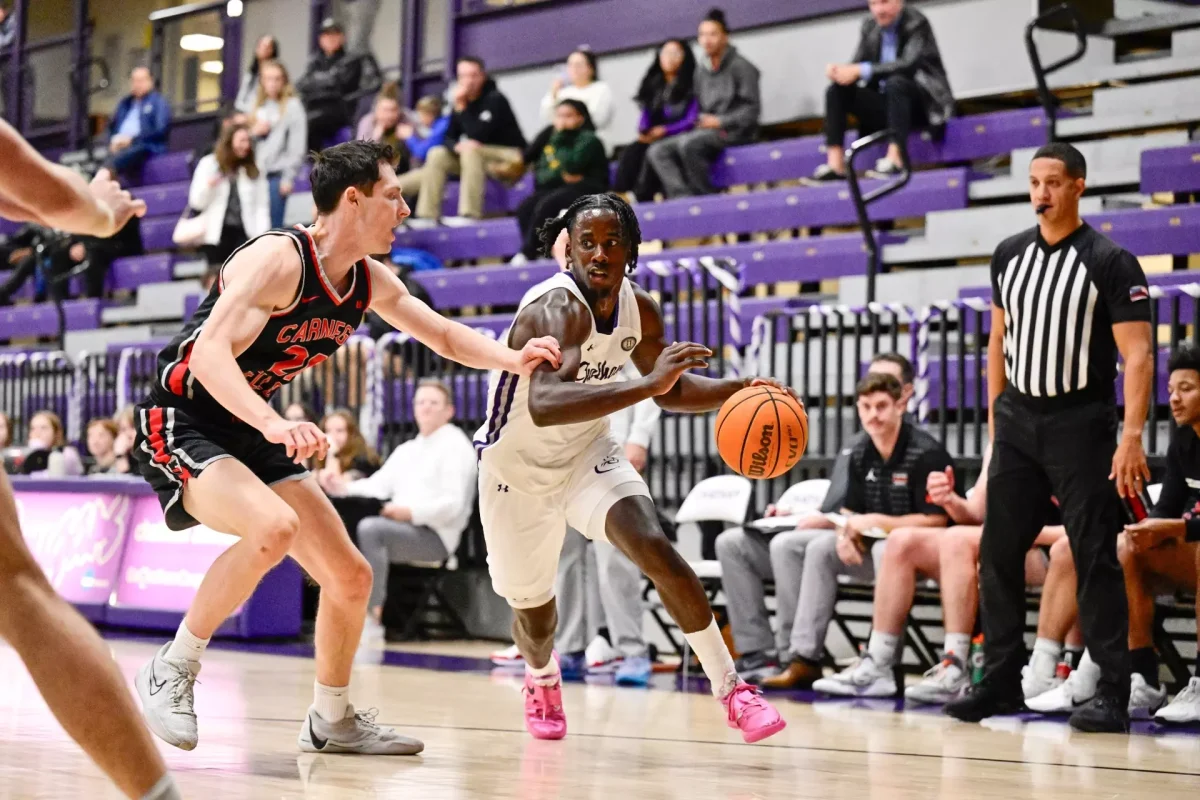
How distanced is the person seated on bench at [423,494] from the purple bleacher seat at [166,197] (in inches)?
312

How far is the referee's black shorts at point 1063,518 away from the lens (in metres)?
6.04

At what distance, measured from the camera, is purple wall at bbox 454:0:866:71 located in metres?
13.4

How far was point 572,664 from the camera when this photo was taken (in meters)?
8.46

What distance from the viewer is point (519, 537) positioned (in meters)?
5.45

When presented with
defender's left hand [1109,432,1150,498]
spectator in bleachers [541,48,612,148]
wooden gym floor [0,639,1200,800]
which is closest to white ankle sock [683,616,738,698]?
wooden gym floor [0,639,1200,800]

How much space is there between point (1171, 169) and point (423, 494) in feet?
16.5

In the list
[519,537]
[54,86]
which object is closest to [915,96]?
[519,537]

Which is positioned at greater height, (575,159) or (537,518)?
(575,159)

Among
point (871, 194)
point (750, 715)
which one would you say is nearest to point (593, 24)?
point (871, 194)

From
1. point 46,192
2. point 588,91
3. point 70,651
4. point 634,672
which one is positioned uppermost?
point 588,91

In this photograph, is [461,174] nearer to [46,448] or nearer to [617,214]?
[46,448]

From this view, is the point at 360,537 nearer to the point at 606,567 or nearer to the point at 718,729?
the point at 606,567

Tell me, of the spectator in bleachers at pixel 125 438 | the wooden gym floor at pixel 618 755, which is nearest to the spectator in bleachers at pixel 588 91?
the spectator in bleachers at pixel 125 438

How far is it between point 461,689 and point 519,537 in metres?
2.06
